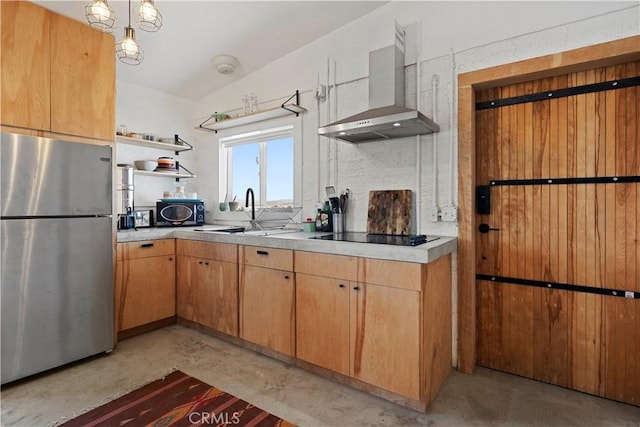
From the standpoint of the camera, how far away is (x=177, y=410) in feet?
6.08

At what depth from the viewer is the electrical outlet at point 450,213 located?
7.57ft

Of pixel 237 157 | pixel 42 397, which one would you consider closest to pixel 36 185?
pixel 42 397

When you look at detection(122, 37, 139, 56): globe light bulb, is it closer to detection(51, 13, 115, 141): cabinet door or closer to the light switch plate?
detection(51, 13, 115, 141): cabinet door

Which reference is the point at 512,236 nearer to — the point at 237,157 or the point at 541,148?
the point at 541,148

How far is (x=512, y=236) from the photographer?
227 cm

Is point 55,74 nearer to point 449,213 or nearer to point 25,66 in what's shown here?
point 25,66

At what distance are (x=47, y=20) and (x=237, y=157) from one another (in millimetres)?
2054

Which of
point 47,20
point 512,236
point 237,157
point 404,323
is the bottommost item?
point 404,323

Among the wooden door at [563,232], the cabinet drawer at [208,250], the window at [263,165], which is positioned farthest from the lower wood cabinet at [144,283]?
the wooden door at [563,232]

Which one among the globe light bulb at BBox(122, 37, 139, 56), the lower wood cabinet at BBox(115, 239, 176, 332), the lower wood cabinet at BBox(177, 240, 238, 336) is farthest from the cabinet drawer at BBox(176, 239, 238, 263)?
the globe light bulb at BBox(122, 37, 139, 56)

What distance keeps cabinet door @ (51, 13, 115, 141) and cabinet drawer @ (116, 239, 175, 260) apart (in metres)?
0.91

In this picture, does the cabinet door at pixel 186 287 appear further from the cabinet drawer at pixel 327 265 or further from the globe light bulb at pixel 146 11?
the globe light bulb at pixel 146 11

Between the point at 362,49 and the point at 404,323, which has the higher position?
the point at 362,49

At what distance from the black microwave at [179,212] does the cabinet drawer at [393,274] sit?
7.65ft
